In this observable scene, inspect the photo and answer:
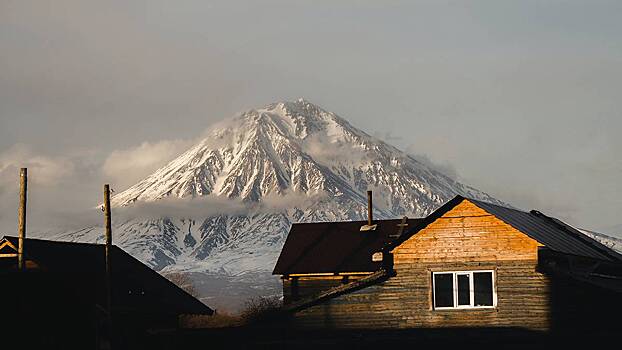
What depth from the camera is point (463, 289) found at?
140 feet

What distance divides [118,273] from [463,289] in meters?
23.7

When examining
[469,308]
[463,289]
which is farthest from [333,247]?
[469,308]

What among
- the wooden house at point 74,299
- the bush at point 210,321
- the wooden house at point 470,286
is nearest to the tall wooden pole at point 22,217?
the wooden house at point 74,299

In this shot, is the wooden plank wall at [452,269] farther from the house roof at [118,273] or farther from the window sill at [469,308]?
the house roof at [118,273]

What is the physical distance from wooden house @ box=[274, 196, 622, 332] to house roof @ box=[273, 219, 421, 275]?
2188 centimetres

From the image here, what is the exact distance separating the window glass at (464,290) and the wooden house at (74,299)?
12.9 m

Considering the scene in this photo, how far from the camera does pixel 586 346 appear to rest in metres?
39.2

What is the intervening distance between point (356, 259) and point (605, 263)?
20728 millimetres

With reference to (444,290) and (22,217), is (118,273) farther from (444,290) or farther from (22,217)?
(444,290)

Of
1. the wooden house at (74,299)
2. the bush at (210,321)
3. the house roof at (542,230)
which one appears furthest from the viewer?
the bush at (210,321)

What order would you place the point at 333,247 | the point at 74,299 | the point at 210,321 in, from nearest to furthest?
the point at 74,299
the point at 333,247
the point at 210,321

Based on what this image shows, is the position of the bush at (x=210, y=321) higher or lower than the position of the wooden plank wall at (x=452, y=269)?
lower

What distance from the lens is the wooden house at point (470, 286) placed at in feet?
135

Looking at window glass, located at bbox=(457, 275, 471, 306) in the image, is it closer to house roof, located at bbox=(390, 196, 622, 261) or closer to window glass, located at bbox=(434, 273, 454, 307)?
window glass, located at bbox=(434, 273, 454, 307)
